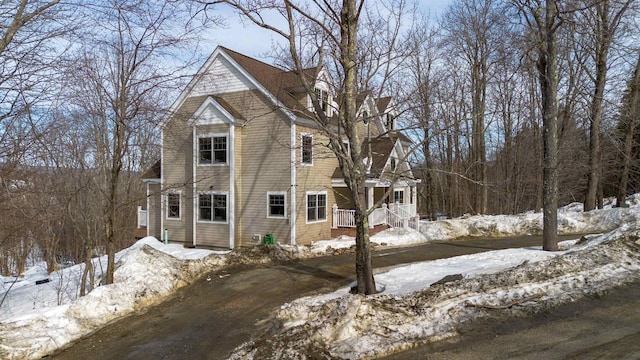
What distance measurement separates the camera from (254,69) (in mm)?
18719

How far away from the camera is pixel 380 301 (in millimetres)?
6234

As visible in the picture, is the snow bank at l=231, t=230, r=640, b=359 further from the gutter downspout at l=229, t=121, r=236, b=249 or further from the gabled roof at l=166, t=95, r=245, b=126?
the gabled roof at l=166, t=95, r=245, b=126

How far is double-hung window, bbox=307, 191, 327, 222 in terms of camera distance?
687 inches

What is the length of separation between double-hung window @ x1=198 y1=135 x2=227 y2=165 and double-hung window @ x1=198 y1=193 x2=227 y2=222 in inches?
58.7

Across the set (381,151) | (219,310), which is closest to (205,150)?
(381,151)

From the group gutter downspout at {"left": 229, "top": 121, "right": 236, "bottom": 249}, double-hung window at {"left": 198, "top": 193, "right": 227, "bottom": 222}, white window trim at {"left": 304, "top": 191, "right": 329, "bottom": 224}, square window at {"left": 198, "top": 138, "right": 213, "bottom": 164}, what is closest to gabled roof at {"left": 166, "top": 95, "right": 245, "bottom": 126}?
gutter downspout at {"left": 229, "top": 121, "right": 236, "bottom": 249}

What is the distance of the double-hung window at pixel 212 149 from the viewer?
1755 cm

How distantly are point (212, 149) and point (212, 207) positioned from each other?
255 centimetres

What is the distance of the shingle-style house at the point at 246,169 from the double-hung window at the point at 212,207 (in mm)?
44

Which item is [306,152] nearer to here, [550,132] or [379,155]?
[379,155]

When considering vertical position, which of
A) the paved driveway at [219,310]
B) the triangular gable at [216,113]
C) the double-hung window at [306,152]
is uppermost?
the triangular gable at [216,113]

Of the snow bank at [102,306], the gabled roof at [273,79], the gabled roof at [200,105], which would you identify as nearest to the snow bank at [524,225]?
the gabled roof at [273,79]

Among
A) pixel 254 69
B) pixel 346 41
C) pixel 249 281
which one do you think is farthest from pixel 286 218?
pixel 346 41

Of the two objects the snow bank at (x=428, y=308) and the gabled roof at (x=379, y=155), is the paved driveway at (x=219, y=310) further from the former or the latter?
the gabled roof at (x=379, y=155)
